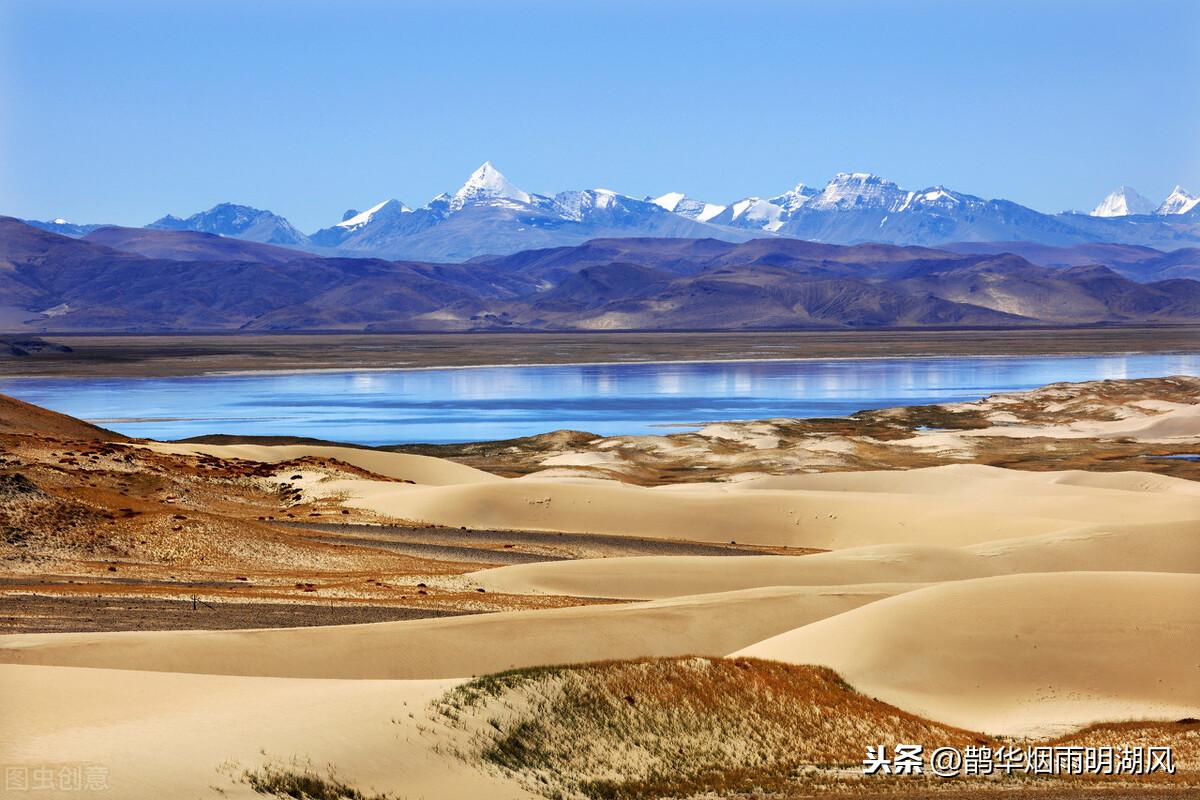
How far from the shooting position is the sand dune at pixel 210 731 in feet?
35.3

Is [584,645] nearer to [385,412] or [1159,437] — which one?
[1159,437]

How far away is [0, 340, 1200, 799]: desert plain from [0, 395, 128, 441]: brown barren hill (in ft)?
1.37

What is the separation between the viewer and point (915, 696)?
56.3 ft

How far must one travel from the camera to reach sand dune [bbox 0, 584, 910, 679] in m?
16.1

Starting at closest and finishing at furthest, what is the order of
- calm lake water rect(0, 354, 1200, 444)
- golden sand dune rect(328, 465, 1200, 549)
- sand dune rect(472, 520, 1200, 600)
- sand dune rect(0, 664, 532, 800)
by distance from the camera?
sand dune rect(0, 664, 532, 800)
sand dune rect(472, 520, 1200, 600)
golden sand dune rect(328, 465, 1200, 549)
calm lake water rect(0, 354, 1200, 444)

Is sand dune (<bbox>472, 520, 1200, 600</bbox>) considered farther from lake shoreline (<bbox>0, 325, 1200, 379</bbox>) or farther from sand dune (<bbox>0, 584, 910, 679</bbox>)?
lake shoreline (<bbox>0, 325, 1200, 379</bbox>)

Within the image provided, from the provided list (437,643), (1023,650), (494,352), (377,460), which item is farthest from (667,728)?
(494,352)

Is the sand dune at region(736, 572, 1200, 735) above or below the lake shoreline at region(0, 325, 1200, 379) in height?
below

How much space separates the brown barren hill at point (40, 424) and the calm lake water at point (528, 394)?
15.4m

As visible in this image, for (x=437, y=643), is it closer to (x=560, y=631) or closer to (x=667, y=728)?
(x=560, y=631)

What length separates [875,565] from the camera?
28531mm

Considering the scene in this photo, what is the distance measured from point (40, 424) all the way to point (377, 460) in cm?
1059

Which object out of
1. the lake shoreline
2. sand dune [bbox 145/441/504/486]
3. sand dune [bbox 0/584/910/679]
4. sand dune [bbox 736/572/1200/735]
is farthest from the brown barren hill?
the lake shoreline

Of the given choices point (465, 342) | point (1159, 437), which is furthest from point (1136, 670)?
point (465, 342)
